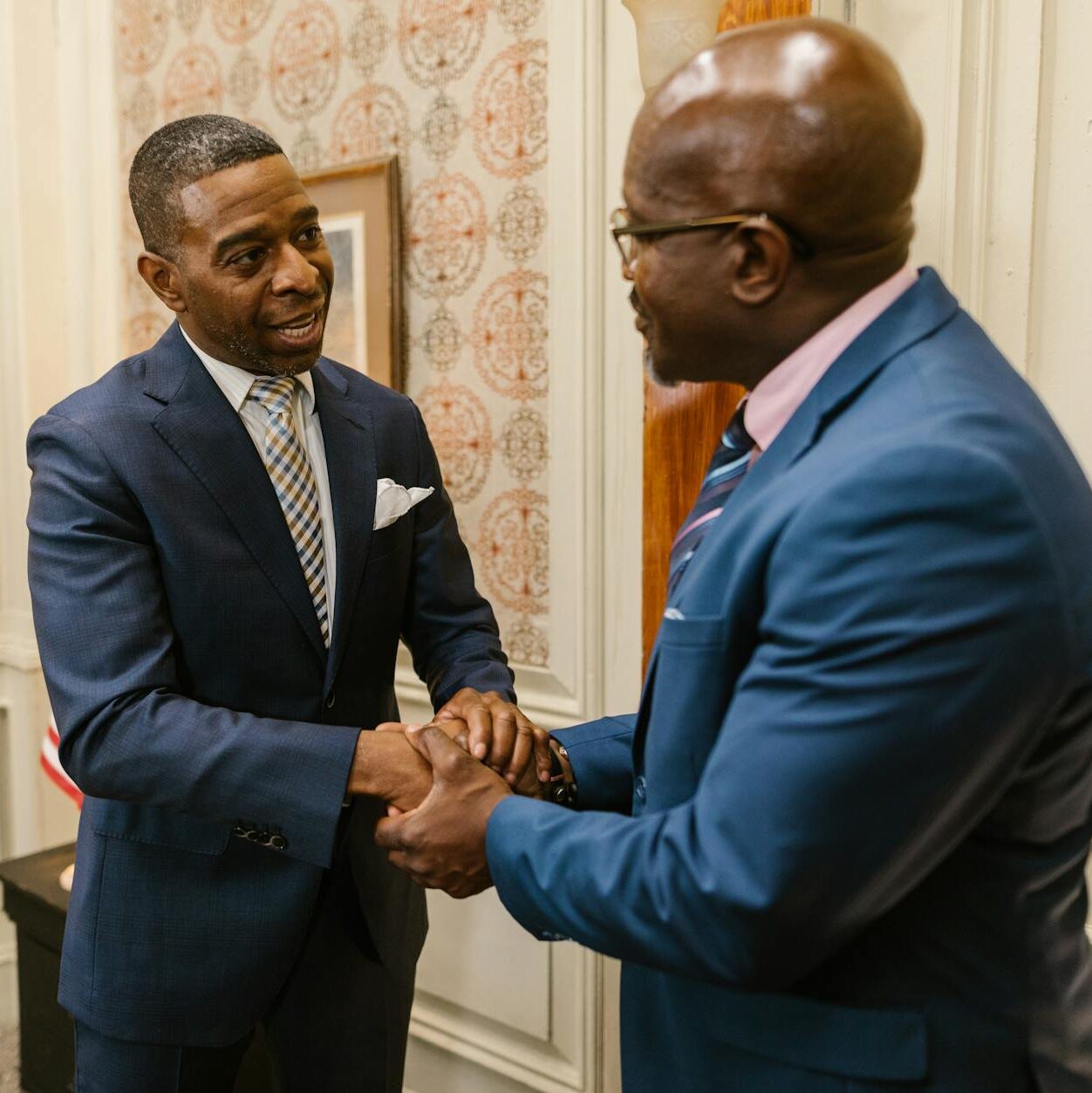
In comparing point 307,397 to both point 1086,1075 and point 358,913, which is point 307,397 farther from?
point 1086,1075

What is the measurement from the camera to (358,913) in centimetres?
180

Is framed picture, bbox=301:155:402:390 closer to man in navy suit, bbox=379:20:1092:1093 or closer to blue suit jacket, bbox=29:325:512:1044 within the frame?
blue suit jacket, bbox=29:325:512:1044

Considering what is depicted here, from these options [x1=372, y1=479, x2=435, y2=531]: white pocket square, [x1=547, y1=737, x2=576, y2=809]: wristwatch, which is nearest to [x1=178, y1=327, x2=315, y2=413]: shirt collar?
[x1=372, y1=479, x2=435, y2=531]: white pocket square

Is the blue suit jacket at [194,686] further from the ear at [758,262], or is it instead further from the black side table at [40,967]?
the black side table at [40,967]

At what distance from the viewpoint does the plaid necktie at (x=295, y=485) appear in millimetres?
1735

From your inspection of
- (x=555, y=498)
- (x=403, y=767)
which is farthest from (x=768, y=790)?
(x=555, y=498)

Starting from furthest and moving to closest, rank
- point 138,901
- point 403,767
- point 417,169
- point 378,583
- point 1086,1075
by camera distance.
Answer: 1. point 417,169
2. point 378,583
3. point 138,901
4. point 403,767
5. point 1086,1075

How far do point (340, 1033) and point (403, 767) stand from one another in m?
0.56

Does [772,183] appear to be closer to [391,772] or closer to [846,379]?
[846,379]

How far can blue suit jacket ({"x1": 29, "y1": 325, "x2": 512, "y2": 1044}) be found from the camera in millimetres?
1565

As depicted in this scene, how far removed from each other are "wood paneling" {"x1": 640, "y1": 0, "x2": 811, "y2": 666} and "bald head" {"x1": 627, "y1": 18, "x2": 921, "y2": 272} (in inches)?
35.9

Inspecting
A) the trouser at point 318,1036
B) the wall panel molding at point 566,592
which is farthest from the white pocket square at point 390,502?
the wall panel molding at point 566,592

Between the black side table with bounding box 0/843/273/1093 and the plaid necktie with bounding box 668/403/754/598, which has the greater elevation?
the plaid necktie with bounding box 668/403/754/598

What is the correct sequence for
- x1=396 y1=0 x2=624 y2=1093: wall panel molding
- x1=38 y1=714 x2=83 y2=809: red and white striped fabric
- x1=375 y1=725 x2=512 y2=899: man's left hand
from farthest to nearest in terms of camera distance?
x1=38 y1=714 x2=83 y2=809: red and white striped fabric → x1=396 y1=0 x2=624 y2=1093: wall panel molding → x1=375 y1=725 x2=512 y2=899: man's left hand
